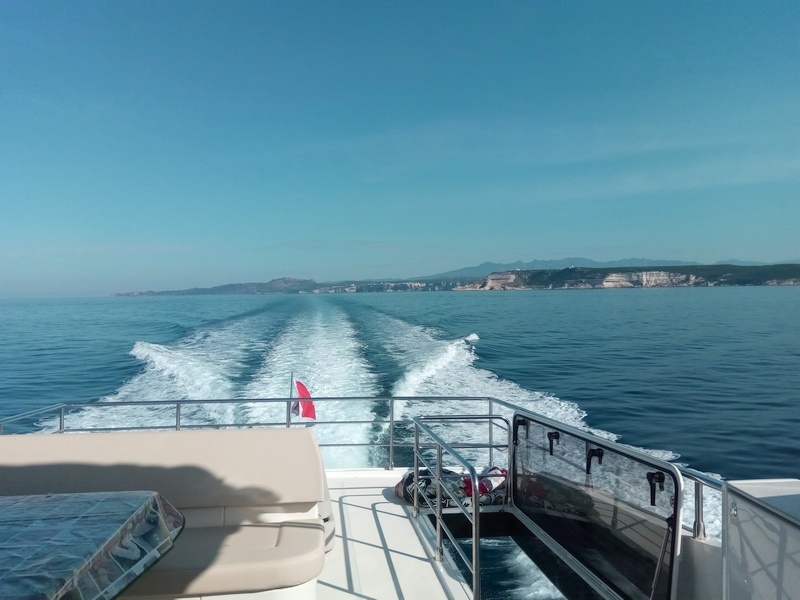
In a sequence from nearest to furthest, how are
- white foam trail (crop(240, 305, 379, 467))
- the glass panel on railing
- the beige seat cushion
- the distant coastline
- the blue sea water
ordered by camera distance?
1. the glass panel on railing
2. the beige seat cushion
3. white foam trail (crop(240, 305, 379, 467))
4. the blue sea water
5. the distant coastline

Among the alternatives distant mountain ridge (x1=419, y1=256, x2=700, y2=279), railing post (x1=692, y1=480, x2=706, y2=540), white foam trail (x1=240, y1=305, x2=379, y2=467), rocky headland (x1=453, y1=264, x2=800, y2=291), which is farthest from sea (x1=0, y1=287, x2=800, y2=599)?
distant mountain ridge (x1=419, y1=256, x2=700, y2=279)

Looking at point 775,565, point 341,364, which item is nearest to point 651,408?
point 341,364

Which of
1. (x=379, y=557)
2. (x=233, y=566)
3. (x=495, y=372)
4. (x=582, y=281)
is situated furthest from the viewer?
(x=582, y=281)

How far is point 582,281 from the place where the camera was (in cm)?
7112

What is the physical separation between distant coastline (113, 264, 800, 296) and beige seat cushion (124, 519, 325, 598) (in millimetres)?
50168

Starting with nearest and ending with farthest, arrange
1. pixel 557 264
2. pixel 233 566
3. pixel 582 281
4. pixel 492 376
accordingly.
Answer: pixel 233 566
pixel 492 376
pixel 582 281
pixel 557 264

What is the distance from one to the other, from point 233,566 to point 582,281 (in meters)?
73.0

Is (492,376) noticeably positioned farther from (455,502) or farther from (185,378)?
(455,502)

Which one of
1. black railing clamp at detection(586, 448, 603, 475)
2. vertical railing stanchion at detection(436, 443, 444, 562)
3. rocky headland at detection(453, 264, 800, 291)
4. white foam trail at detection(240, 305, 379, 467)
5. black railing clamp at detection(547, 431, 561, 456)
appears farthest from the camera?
rocky headland at detection(453, 264, 800, 291)

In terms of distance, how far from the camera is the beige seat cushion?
7.32 feet

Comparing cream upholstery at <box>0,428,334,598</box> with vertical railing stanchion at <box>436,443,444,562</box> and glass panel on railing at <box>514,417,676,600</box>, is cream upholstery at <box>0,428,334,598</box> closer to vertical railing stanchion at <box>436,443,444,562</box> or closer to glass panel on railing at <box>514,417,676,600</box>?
vertical railing stanchion at <box>436,443,444,562</box>

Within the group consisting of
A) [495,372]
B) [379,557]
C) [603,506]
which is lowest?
[495,372]

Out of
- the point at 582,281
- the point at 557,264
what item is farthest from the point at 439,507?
the point at 557,264

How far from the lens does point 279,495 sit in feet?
9.61
